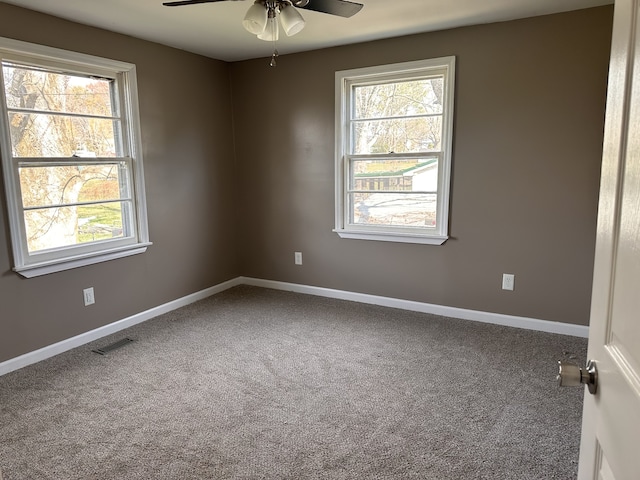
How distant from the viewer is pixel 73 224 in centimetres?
322

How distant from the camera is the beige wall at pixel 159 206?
2.88 m

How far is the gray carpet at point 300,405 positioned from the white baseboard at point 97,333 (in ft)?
0.23

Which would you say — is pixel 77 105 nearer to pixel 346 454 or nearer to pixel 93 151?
pixel 93 151

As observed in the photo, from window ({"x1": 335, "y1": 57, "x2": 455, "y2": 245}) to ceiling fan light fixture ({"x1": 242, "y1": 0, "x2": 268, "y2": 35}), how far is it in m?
1.72

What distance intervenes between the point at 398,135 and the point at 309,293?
1760 millimetres

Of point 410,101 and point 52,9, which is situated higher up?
point 52,9

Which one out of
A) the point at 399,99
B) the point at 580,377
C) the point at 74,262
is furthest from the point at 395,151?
the point at 580,377

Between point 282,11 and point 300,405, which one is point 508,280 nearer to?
point 300,405

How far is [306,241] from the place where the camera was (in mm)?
4328

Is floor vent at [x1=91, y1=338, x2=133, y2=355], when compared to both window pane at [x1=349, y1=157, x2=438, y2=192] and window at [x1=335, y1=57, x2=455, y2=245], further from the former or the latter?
window pane at [x1=349, y1=157, x2=438, y2=192]

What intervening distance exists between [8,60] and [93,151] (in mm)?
773

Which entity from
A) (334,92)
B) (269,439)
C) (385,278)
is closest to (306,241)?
(385,278)

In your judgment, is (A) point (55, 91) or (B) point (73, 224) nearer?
(A) point (55, 91)

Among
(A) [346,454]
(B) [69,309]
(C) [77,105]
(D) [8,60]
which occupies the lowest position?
(A) [346,454]
